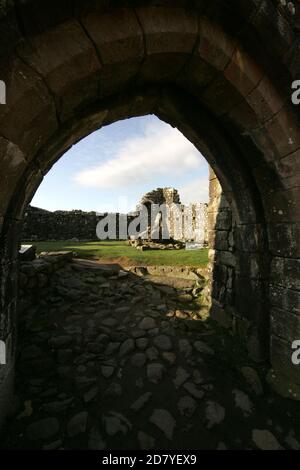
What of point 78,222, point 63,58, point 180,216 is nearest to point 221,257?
point 63,58

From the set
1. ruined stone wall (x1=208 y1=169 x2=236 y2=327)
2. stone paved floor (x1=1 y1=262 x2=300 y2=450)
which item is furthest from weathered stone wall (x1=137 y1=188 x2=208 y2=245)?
stone paved floor (x1=1 y1=262 x2=300 y2=450)

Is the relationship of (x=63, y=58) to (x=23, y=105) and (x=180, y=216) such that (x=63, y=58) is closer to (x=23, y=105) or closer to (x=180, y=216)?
(x=23, y=105)

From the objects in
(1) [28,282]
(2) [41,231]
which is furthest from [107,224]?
(1) [28,282]

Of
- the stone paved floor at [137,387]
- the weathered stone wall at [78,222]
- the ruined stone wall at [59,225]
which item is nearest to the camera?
the stone paved floor at [137,387]

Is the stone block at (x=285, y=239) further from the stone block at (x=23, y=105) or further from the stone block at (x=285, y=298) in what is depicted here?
the stone block at (x=23, y=105)

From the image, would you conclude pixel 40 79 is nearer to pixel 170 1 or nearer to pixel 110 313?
pixel 170 1

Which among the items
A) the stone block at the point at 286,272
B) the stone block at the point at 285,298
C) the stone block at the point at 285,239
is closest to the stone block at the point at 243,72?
the stone block at the point at 285,239

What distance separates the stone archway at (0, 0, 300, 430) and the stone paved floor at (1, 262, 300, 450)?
43cm

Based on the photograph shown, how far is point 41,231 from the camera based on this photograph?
18531 mm

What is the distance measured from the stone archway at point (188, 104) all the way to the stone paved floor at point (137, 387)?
43 cm

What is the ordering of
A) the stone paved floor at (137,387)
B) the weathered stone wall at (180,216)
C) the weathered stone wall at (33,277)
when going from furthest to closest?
the weathered stone wall at (180,216), the weathered stone wall at (33,277), the stone paved floor at (137,387)

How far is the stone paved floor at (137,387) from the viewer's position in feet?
7.93

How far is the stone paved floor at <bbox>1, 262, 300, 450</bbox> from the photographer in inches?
95.2
